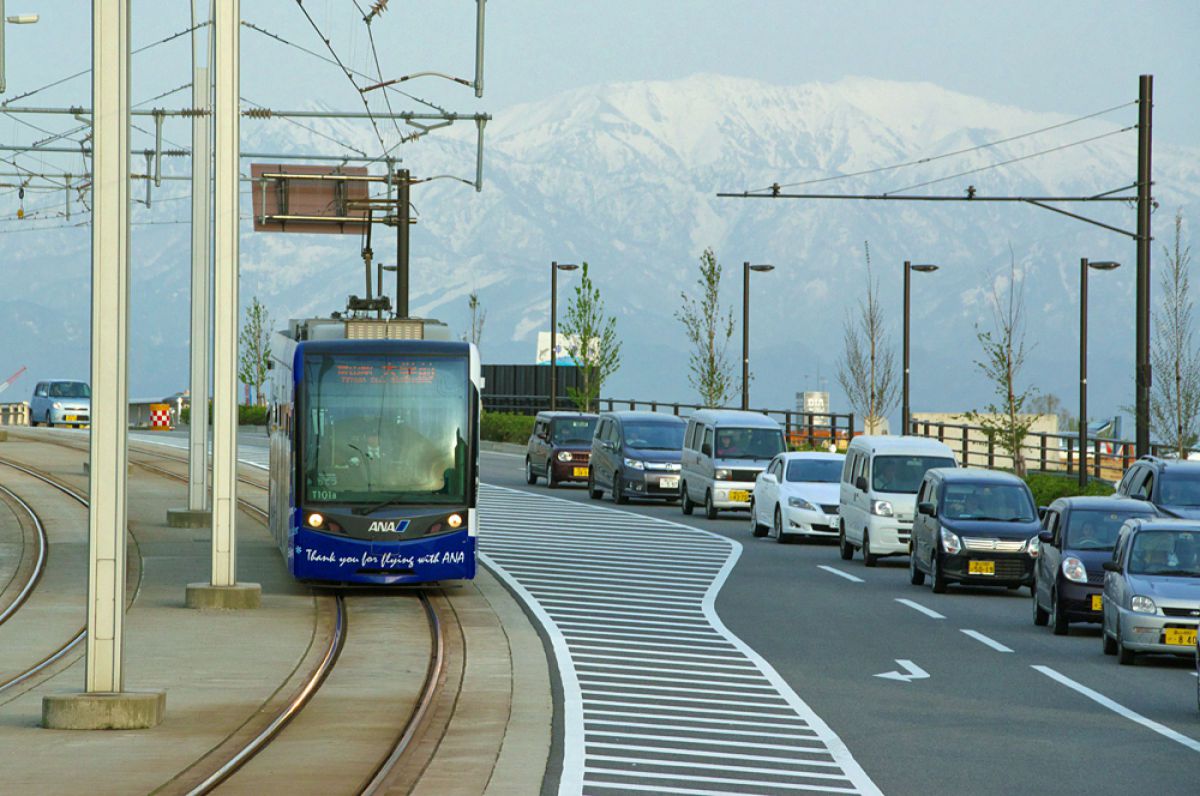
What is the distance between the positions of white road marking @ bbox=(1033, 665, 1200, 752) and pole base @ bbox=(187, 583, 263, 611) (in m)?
8.81

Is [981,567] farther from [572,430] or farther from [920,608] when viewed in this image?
[572,430]

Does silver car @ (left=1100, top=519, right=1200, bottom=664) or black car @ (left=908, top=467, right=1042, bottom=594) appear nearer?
silver car @ (left=1100, top=519, right=1200, bottom=664)

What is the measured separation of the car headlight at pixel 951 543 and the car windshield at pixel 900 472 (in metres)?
4.69

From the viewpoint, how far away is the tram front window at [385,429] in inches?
898

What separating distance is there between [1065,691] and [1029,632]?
537cm

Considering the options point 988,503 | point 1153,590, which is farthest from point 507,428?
point 1153,590

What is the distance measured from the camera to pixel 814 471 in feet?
116

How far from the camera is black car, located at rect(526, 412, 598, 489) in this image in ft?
159

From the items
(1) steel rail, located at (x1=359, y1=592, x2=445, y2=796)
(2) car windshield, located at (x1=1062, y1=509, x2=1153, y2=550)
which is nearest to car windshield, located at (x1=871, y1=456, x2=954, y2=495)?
(2) car windshield, located at (x1=1062, y1=509, x2=1153, y2=550)

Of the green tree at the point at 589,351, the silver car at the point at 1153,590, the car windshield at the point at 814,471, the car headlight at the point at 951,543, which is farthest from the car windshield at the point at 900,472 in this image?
the green tree at the point at 589,351

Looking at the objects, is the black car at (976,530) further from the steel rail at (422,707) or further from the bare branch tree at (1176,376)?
the bare branch tree at (1176,376)

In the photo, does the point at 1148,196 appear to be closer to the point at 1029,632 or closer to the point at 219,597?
the point at 1029,632

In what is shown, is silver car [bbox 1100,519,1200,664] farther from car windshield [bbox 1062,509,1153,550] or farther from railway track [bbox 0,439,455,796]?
railway track [bbox 0,439,455,796]

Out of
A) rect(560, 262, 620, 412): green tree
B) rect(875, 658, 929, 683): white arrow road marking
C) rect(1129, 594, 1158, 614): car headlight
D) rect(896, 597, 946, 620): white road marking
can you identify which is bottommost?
rect(896, 597, 946, 620): white road marking
